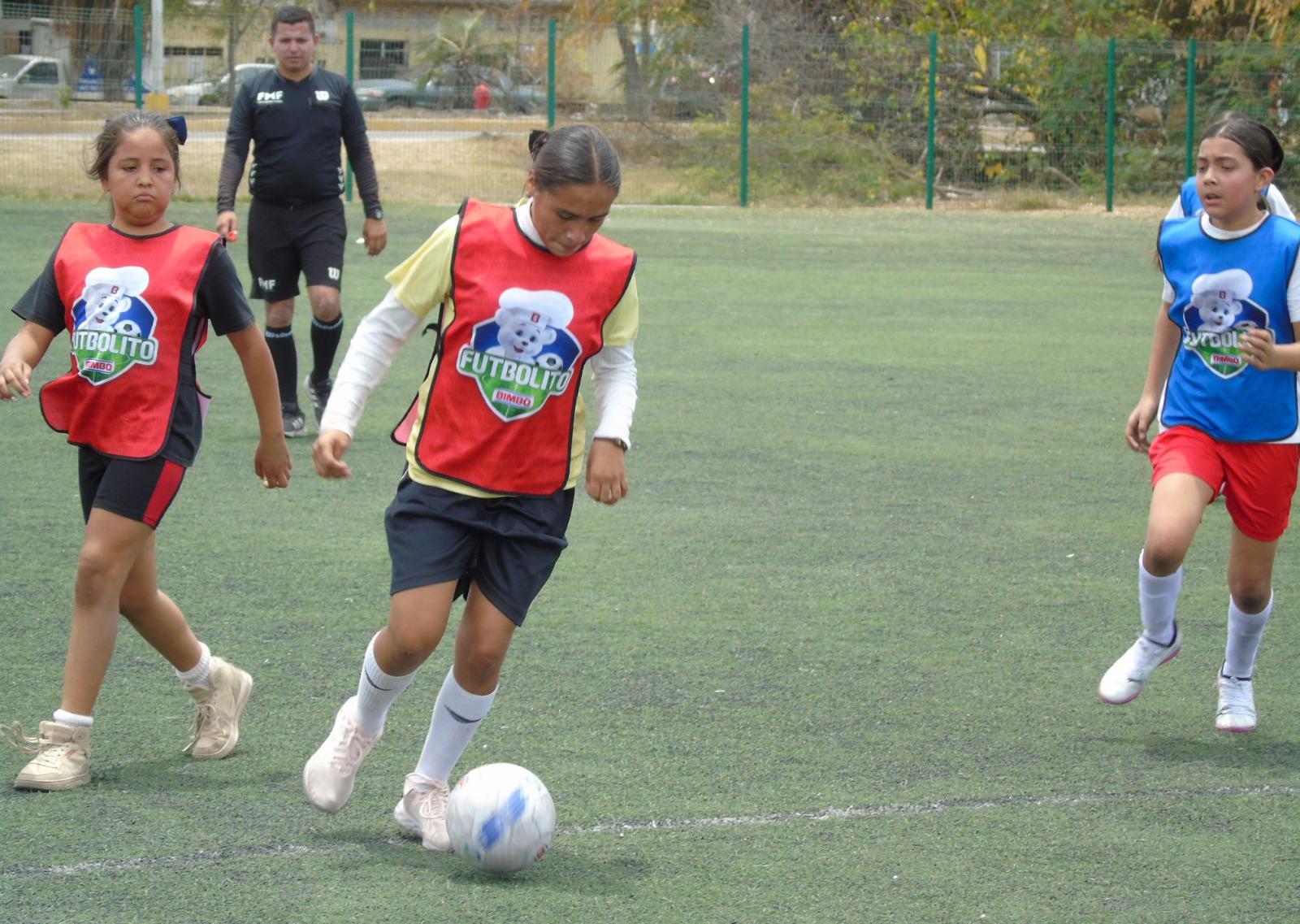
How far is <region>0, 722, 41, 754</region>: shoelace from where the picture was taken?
4246 millimetres

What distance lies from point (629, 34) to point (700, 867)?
24413mm

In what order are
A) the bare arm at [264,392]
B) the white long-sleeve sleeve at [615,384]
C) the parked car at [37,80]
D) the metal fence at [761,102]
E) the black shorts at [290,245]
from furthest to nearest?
the metal fence at [761,102] → the parked car at [37,80] → the black shorts at [290,245] → the bare arm at [264,392] → the white long-sleeve sleeve at [615,384]

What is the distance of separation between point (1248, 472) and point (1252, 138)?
0.93m

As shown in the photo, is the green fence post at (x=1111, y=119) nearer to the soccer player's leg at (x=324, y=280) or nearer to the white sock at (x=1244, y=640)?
the soccer player's leg at (x=324, y=280)

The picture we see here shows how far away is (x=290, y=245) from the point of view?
890 centimetres

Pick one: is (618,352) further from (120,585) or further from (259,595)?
(259,595)

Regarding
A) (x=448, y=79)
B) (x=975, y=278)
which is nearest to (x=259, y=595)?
(x=975, y=278)

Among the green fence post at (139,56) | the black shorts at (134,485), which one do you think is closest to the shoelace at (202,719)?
the black shorts at (134,485)

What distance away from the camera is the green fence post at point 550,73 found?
82.3ft

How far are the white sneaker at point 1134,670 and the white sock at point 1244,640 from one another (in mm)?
155

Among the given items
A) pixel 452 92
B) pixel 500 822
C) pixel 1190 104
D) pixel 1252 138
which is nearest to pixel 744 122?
pixel 452 92

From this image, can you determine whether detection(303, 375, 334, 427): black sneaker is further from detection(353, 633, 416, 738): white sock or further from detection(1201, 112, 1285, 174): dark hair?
detection(1201, 112, 1285, 174): dark hair

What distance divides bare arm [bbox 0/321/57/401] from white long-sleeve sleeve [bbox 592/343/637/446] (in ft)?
4.42

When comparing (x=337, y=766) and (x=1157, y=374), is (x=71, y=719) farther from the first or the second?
(x=1157, y=374)
